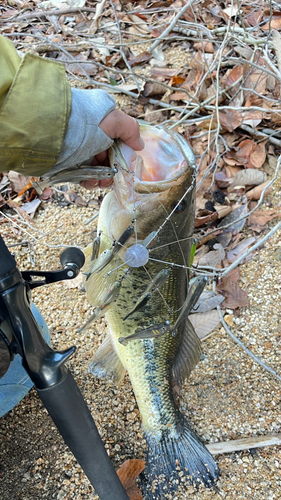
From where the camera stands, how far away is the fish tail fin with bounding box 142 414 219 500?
5.42 ft

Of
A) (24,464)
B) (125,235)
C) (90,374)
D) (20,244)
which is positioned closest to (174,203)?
(125,235)

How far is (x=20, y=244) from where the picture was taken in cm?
249

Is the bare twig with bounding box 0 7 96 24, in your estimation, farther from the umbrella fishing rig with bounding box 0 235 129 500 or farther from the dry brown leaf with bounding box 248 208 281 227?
the umbrella fishing rig with bounding box 0 235 129 500

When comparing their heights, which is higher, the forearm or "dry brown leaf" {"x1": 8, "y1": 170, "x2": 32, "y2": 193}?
the forearm

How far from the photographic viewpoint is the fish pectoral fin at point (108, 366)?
1849 millimetres

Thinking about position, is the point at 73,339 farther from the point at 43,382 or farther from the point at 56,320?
the point at 43,382

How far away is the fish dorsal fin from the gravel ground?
0.21 metres

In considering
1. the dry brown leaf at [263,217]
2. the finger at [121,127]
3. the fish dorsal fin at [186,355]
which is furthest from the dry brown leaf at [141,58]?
the fish dorsal fin at [186,355]

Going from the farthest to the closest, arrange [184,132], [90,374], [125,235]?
[184,132] → [90,374] → [125,235]

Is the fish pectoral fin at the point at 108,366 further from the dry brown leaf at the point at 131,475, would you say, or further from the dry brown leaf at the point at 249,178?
the dry brown leaf at the point at 249,178

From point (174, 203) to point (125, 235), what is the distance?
0.68ft

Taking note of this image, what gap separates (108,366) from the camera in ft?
6.07

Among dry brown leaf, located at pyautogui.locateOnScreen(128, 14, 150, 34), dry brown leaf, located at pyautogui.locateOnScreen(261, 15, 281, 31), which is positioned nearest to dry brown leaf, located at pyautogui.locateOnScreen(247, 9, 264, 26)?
dry brown leaf, located at pyautogui.locateOnScreen(261, 15, 281, 31)

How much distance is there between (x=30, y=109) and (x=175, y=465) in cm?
151
